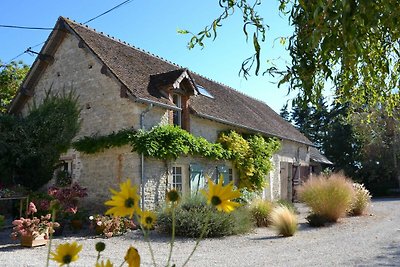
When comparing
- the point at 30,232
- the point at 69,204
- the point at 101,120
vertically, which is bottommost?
the point at 30,232

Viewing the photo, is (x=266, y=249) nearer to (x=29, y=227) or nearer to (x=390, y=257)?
(x=390, y=257)

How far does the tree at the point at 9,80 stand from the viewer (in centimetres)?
2156

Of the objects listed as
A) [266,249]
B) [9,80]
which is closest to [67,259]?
[266,249]

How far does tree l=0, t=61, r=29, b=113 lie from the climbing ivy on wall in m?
9.28

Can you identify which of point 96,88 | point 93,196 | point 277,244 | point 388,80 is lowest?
point 277,244

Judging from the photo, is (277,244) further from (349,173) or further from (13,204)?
(349,173)

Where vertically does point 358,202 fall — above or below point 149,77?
below

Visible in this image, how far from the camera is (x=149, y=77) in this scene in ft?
50.4

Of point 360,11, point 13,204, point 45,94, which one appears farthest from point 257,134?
point 360,11

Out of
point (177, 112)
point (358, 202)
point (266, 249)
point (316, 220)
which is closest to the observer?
point (266, 249)

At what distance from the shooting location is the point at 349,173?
3328 cm

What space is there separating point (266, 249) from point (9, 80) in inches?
709

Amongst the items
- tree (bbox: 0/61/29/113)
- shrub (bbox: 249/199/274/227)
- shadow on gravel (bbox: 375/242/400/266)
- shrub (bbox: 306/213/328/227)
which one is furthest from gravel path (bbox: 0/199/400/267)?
tree (bbox: 0/61/29/113)

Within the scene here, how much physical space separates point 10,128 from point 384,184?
27176 millimetres
